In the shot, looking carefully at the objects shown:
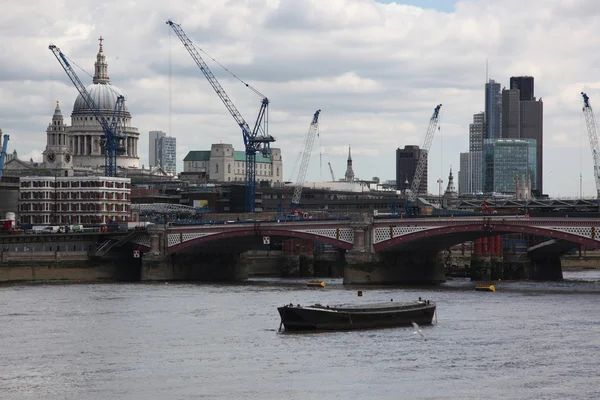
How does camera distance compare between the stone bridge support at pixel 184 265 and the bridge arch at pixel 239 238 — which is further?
the stone bridge support at pixel 184 265

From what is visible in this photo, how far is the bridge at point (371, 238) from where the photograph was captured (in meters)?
121

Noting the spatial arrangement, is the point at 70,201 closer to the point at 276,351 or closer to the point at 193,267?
the point at 193,267

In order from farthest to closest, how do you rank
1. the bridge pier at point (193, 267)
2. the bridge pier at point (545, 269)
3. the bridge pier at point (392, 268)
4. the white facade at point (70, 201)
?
the white facade at point (70, 201) < the bridge pier at point (545, 269) < the bridge pier at point (193, 267) < the bridge pier at point (392, 268)

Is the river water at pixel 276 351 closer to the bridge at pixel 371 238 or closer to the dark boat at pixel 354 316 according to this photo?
the dark boat at pixel 354 316

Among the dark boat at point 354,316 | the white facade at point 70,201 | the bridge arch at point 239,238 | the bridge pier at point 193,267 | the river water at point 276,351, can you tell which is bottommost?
the river water at point 276,351

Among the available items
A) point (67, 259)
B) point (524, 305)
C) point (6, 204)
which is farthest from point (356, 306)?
point (6, 204)

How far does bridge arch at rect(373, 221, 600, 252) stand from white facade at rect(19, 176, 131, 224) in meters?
54.3

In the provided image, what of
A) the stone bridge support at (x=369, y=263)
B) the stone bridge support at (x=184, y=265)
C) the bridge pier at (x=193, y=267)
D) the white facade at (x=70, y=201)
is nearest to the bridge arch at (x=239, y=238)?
the stone bridge support at (x=184, y=265)

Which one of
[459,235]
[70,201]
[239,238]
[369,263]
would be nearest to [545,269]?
[459,235]

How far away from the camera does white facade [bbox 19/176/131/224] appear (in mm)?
177375

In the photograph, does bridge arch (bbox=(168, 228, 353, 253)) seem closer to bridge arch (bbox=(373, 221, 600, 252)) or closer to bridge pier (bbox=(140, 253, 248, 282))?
bridge pier (bbox=(140, 253, 248, 282))

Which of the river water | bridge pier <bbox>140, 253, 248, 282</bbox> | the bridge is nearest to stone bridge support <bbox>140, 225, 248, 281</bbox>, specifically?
bridge pier <bbox>140, 253, 248, 282</bbox>

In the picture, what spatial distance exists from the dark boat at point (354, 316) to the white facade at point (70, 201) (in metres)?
90.8

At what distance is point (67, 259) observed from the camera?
143 m
